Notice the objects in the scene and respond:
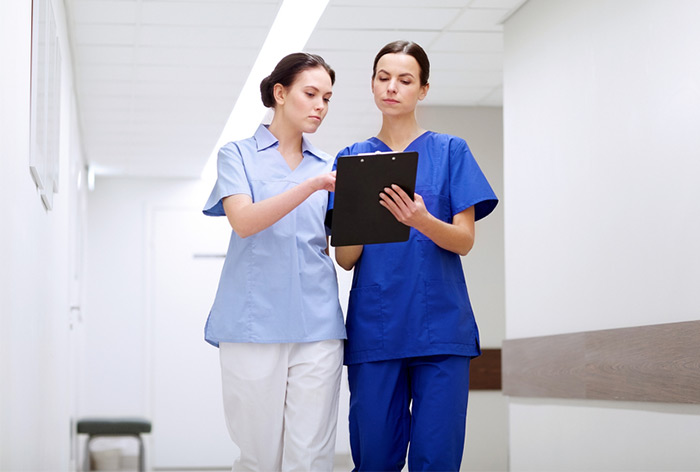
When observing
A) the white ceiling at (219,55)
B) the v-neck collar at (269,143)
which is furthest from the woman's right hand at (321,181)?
the white ceiling at (219,55)

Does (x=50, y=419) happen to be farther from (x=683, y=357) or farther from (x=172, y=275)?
(x=172, y=275)

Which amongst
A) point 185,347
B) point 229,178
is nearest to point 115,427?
point 185,347

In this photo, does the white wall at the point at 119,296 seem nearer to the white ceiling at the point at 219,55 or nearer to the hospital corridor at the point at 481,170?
the hospital corridor at the point at 481,170

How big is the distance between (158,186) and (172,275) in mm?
869

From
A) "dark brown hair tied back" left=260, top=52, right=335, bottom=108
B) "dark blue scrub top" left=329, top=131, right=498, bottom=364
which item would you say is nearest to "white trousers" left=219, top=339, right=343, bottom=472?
"dark blue scrub top" left=329, top=131, right=498, bottom=364

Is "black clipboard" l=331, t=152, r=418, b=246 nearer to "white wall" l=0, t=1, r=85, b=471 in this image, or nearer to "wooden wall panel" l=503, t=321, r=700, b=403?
"white wall" l=0, t=1, r=85, b=471

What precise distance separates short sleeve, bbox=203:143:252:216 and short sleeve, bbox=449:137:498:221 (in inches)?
20.8

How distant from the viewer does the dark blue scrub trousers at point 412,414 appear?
215 cm

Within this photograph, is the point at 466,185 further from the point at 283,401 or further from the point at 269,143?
the point at 283,401

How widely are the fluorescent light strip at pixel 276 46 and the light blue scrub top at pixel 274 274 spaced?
247 cm

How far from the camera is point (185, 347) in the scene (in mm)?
8336

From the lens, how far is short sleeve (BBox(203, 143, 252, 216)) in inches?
87.8

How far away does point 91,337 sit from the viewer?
8.25m

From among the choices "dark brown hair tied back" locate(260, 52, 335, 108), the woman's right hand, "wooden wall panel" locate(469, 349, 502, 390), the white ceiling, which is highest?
the white ceiling
